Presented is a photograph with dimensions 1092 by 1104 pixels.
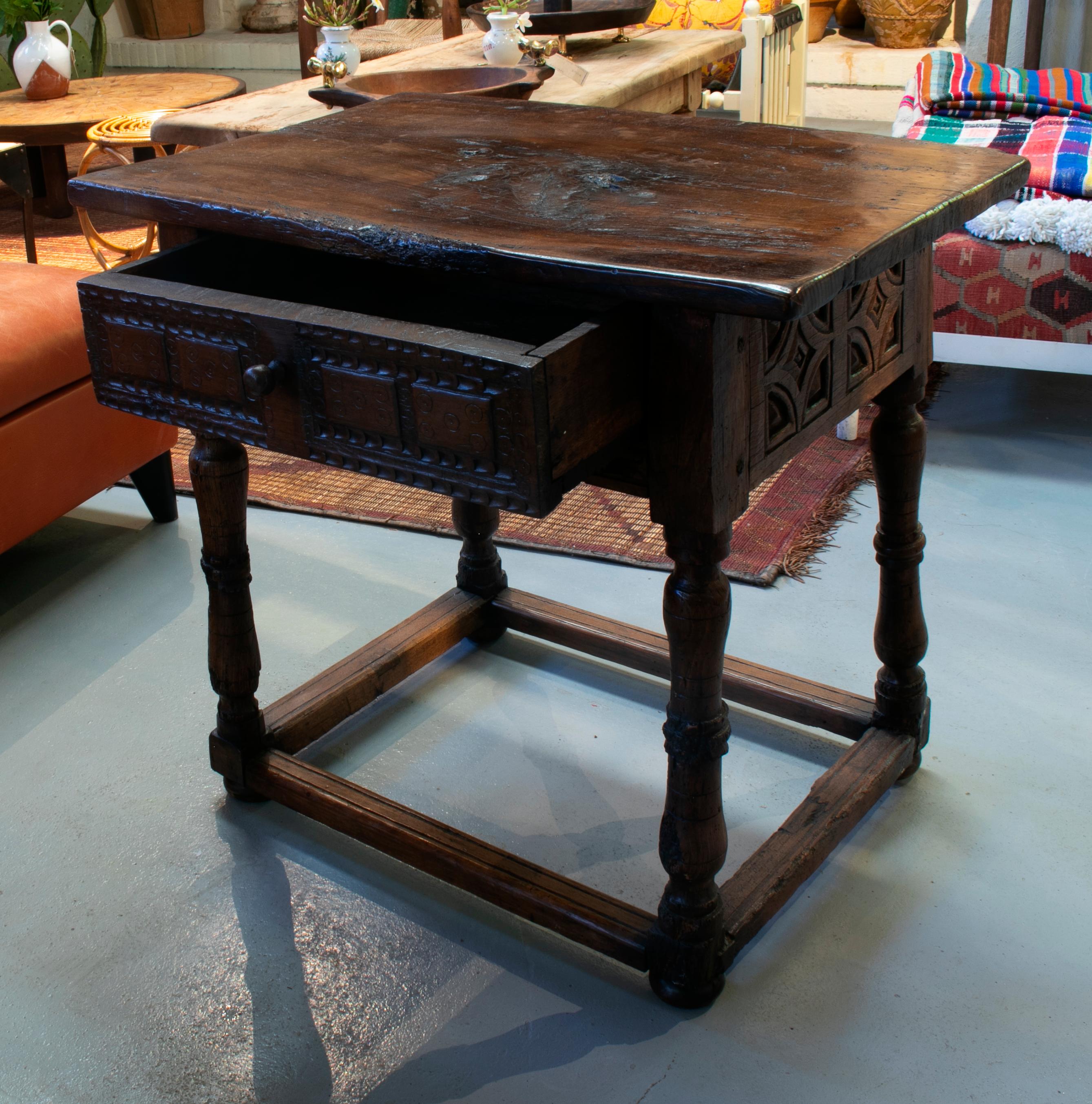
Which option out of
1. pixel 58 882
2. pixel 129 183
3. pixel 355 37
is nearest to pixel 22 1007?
pixel 58 882

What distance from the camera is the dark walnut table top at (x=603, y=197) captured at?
3.02 feet

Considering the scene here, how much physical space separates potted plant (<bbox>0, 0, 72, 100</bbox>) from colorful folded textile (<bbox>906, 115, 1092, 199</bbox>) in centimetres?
311

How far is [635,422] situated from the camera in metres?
1.03

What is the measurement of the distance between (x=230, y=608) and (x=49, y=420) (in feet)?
2.55

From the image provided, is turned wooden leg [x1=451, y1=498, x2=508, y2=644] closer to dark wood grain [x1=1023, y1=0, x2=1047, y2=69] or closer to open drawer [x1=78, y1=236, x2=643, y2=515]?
open drawer [x1=78, y1=236, x2=643, y2=515]

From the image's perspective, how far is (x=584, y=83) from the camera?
2.89 meters

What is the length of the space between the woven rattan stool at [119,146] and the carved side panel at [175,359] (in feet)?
8.82

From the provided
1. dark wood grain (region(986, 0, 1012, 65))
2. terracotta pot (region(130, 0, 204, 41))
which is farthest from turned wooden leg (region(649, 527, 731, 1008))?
terracotta pot (region(130, 0, 204, 41))

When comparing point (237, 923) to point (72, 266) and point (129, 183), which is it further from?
point (72, 266)

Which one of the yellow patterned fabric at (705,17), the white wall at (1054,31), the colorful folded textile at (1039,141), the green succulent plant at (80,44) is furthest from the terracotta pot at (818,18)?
the green succulent plant at (80,44)

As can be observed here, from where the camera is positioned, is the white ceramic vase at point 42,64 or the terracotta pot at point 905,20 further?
the terracotta pot at point 905,20

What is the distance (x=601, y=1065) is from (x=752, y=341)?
2.29 feet

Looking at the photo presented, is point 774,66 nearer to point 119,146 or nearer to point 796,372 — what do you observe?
point 119,146

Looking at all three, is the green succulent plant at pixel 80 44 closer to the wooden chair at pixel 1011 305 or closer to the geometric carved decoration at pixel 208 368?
the wooden chair at pixel 1011 305
